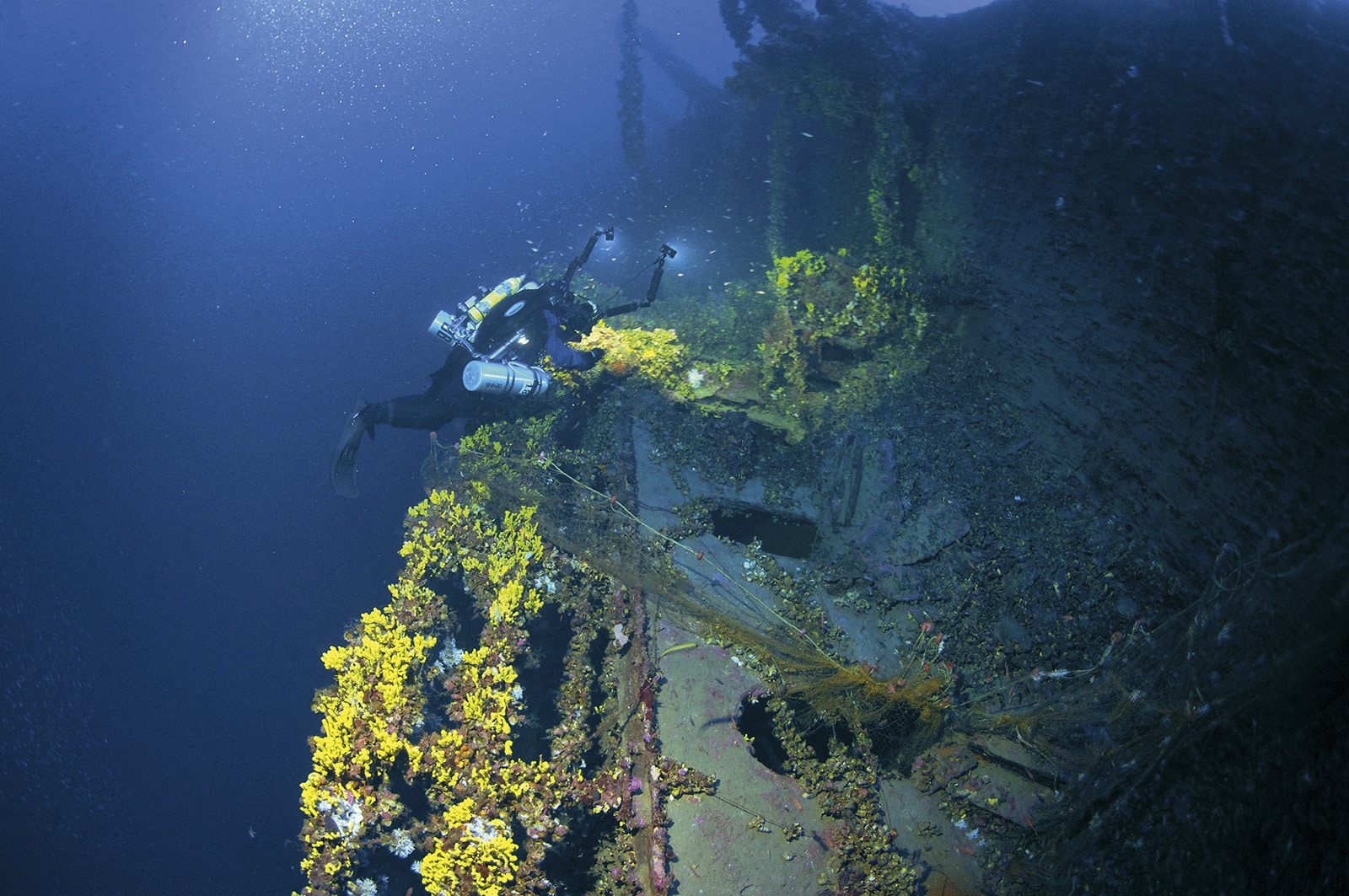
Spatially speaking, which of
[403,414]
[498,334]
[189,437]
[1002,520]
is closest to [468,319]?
[498,334]

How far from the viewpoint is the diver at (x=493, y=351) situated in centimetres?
708

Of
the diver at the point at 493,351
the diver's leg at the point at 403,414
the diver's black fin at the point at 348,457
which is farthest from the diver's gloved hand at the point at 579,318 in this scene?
the diver's black fin at the point at 348,457

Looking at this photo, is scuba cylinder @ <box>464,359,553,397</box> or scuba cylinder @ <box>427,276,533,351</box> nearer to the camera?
scuba cylinder @ <box>464,359,553,397</box>

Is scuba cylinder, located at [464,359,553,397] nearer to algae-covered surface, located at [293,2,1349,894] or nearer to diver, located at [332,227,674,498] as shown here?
diver, located at [332,227,674,498]

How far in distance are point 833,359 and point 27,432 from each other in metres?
22.8

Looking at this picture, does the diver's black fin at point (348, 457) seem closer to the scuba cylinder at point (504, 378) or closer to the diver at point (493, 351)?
the diver at point (493, 351)

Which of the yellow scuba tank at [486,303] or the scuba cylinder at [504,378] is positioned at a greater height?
the yellow scuba tank at [486,303]

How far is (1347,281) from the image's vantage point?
3.29 m

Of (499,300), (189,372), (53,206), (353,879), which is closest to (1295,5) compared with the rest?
(499,300)

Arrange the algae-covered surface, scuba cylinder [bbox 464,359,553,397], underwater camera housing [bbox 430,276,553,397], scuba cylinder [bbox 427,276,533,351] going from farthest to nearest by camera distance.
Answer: scuba cylinder [bbox 427,276,533,351] < underwater camera housing [bbox 430,276,553,397] < scuba cylinder [bbox 464,359,553,397] < the algae-covered surface

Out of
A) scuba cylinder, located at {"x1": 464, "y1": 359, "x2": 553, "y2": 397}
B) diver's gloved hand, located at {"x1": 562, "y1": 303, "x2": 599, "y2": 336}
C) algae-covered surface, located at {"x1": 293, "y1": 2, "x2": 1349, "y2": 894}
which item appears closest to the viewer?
algae-covered surface, located at {"x1": 293, "y1": 2, "x2": 1349, "y2": 894}

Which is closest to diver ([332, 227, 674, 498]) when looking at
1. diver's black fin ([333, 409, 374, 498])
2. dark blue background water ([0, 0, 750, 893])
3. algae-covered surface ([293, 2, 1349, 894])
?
diver's black fin ([333, 409, 374, 498])

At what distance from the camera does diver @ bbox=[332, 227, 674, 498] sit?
708 centimetres

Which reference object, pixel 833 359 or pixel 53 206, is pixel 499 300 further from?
pixel 53 206
